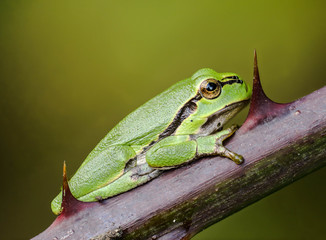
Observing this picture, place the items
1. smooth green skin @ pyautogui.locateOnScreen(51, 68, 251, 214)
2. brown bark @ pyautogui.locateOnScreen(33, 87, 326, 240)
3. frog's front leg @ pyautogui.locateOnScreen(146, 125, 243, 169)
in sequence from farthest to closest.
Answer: smooth green skin @ pyautogui.locateOnScreen(51, 68, 251, 214), frog's front leg @ pyautogui.locateOnScreen(146, 125, 243, 169), brown bark @ pyautogui.locateOnScreen(33, 87, 326, 240)

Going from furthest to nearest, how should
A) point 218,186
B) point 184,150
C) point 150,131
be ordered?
point 150,131 < point 184,150 < point 218,186

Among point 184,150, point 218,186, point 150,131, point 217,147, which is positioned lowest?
point 218,186

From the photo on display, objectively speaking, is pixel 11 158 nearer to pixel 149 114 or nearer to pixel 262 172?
pixel 149 114

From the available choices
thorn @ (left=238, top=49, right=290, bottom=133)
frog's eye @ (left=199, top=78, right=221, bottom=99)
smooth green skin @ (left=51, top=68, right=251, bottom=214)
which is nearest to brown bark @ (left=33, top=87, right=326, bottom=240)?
thorn @ (left=238, top=49, right=290, bottom=133)

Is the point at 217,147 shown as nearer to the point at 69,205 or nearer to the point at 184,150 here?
the point at 184,150

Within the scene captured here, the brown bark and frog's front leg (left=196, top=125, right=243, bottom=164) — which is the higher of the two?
frog's front leg (left=196, top=125, right=243, bottom=164)

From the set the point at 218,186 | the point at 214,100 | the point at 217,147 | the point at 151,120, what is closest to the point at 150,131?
the point at 151,120

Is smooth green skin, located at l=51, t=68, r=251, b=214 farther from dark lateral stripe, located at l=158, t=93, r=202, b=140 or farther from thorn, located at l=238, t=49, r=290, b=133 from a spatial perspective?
thorn, located at l=238, t=49, r=290, b=133

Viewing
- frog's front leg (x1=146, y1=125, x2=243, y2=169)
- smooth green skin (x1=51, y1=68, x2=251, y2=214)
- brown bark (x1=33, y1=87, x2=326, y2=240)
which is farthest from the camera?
smooth green skin (x1=51, y1=68, x2=251, y2=214)
